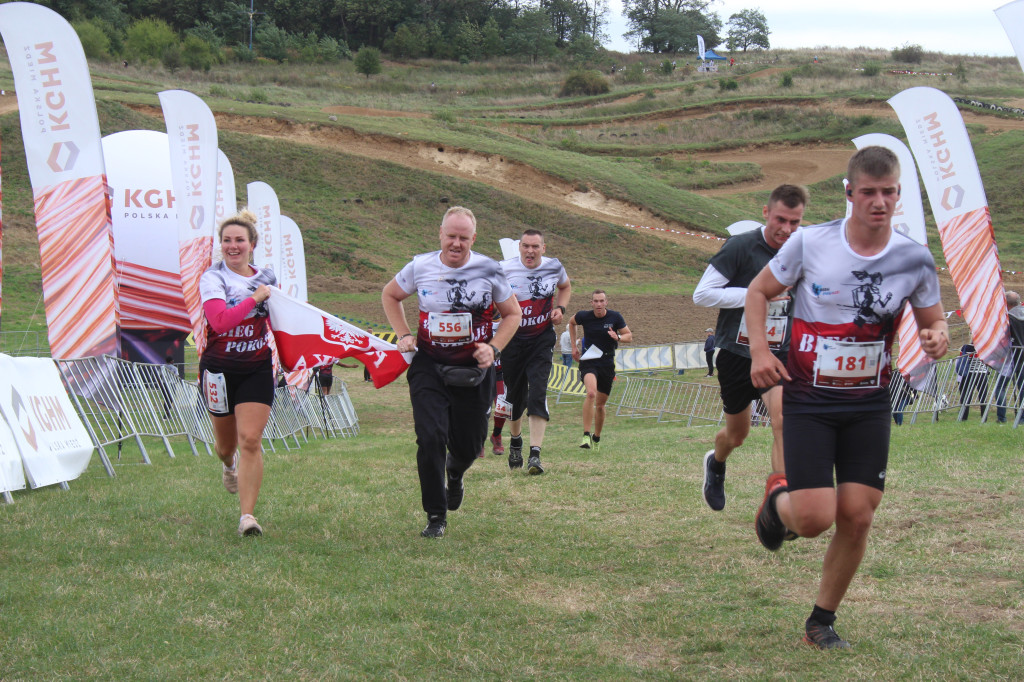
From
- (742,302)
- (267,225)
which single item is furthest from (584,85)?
(742,302)

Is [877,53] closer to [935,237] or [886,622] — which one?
[935,237]

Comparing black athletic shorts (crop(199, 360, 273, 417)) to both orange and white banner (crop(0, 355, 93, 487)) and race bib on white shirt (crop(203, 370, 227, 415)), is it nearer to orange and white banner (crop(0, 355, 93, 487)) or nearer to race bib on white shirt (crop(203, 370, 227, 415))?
race bib on white shirt (crop(203, 370, 227, 415))

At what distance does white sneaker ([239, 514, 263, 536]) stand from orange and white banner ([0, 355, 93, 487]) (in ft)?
8.70

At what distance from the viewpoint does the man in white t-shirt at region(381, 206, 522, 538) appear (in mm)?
6246

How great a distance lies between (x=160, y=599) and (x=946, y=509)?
5.00m

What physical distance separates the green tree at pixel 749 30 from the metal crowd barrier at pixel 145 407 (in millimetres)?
113051

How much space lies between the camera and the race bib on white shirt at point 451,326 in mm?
6309

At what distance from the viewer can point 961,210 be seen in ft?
42.2

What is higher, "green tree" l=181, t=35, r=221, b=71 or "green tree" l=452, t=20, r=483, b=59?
"green tree" l=452, t=20, r=483, b=59

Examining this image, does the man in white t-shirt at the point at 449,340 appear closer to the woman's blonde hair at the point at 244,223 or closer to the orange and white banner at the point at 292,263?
the woman's blonde hair at the point at 244,223

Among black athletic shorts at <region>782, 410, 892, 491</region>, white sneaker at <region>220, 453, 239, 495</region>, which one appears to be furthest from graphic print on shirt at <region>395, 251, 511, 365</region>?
black athletic shorts at <region>782, 410, 892, 491</region>

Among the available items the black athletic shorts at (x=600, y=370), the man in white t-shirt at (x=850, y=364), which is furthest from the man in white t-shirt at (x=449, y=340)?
the black athletic shorts at (x=600, y=370)

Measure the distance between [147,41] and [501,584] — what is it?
251ft

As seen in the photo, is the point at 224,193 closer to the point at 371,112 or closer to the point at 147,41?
the point at 371,112
